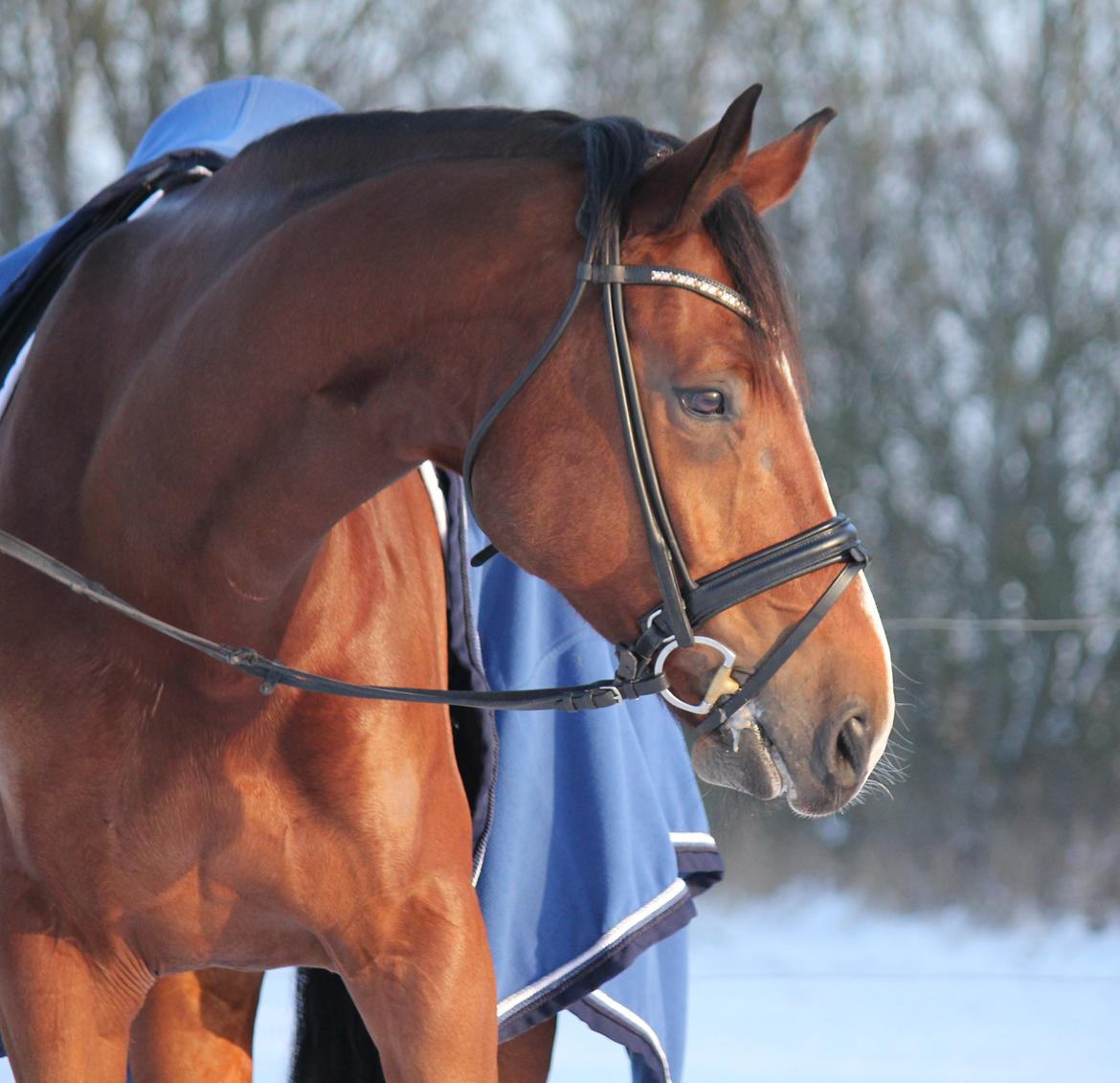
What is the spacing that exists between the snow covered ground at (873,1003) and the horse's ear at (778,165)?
2.76m

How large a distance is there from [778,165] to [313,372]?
1.67 ft

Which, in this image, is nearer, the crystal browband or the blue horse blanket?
the crystal browband

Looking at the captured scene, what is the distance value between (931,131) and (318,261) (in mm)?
5245

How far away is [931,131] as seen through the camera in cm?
625

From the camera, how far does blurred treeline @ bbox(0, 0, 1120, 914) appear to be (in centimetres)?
589

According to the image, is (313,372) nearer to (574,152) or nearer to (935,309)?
(574,152)

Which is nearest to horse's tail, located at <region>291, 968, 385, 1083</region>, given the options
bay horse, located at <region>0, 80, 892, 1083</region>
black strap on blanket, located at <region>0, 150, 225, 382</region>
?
bay horse, located at <region>0, 80, 892, 1083</region>

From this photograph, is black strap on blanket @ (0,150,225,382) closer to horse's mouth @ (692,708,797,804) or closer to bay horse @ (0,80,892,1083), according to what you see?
bay horse @ (0,80,892,1083)

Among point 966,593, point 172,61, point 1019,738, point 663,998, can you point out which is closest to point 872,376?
point 966,593

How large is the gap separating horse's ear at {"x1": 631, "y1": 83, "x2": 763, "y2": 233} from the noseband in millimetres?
41

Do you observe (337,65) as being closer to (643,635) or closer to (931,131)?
(931,131)

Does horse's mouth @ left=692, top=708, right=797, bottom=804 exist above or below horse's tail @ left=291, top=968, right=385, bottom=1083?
above

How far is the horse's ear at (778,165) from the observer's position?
4.99 feet

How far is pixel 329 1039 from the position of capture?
2.29 m
